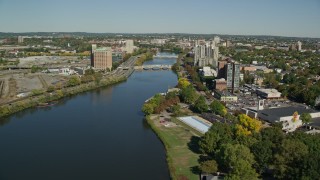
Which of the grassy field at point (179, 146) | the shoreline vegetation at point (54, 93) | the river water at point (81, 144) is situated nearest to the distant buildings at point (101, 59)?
the shoreline vegetation at point (54, 93)

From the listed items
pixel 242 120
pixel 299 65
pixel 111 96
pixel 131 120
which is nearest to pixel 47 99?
pixel 111 96

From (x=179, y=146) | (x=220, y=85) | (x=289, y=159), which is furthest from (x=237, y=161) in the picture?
(x=220, y=85)

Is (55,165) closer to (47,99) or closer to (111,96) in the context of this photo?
(47,99)

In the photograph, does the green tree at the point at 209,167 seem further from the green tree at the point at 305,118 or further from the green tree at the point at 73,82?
the green tree at the point at 73,82

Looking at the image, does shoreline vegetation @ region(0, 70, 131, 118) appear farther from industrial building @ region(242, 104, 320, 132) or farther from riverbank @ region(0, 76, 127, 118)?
industrial building @ region(242, 104, 320, 132)

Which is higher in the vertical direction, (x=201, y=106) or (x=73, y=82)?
(x=73, y=82)

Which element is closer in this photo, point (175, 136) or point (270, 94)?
point (175, 136)

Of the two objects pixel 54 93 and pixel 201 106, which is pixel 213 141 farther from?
pixel 54 93
